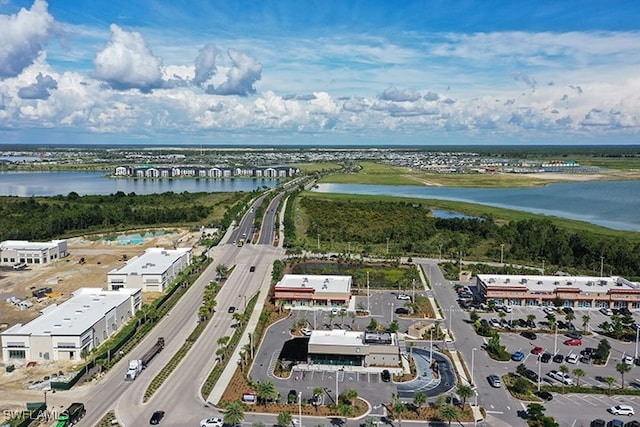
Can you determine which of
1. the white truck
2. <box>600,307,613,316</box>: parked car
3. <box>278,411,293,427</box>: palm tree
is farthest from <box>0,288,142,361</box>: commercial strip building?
<box>600,307,613,316</box>: parked car

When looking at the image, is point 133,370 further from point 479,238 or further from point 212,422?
point 479,238

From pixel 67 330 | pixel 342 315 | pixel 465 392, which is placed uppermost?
pixel 67 330

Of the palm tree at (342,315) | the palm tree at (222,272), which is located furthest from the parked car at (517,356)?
the palm tree at (222,272)

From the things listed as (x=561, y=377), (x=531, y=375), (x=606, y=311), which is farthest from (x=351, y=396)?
(x=606, y=311)

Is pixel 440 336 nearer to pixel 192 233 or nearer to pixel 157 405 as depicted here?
pixel 157 405

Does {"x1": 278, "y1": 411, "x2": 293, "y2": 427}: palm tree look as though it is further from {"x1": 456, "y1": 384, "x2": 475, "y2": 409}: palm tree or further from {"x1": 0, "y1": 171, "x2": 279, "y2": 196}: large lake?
{"x1": 0, "y1": 171, "x2": 279, "y2": 196}: large lake

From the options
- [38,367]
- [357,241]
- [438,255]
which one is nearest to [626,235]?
[438,255]

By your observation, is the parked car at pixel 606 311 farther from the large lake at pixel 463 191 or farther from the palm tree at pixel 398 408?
the large lake at pixel 463 191
